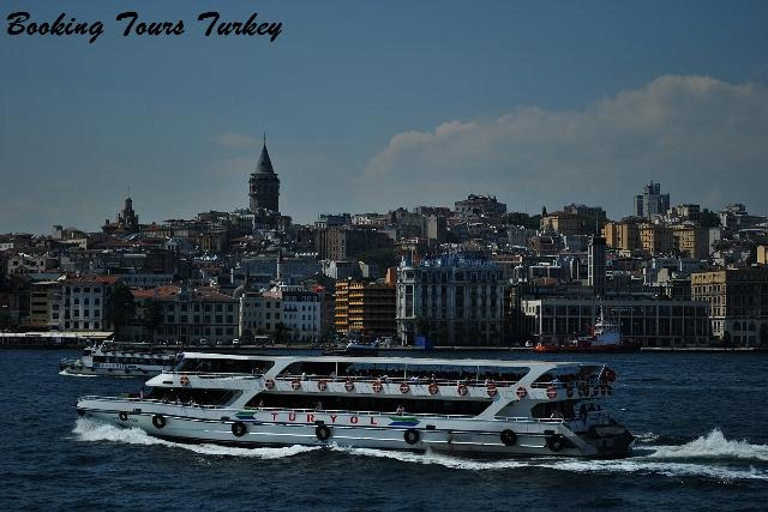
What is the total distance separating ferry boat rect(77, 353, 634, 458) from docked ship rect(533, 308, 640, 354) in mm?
88416

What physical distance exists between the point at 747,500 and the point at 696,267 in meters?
141

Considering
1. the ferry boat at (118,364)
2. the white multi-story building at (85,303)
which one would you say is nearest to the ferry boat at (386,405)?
the ferry boat at (118,364)

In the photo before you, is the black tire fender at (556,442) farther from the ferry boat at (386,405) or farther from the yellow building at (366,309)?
the yellow building at (366,309)

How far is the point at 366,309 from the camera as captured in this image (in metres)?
141

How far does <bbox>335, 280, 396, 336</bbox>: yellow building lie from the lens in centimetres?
14038

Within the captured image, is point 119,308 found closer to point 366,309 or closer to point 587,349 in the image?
point 366,309

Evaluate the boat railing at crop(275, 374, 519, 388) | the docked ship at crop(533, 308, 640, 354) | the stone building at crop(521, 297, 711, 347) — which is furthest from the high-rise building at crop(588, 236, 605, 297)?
the boat railing at crop(275, 374, 519, 388)

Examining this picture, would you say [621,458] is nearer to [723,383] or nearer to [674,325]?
[723,383]

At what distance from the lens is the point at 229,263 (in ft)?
604

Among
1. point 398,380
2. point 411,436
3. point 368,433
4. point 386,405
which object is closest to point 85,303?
point 386,405

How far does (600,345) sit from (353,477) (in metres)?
94.8

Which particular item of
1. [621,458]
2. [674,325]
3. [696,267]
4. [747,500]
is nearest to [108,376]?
[621,458]

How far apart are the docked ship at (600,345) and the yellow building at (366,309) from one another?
54.8 ft

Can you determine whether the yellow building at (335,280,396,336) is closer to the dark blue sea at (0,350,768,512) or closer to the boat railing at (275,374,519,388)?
the dark blue sea at (0,350,768,512)
